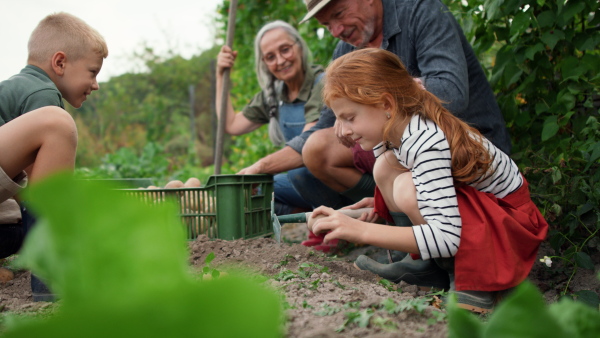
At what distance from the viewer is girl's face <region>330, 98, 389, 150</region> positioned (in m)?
1.87

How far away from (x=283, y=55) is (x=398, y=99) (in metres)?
1.81

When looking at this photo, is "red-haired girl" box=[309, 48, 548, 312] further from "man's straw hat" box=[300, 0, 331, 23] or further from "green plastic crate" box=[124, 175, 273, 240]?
"man's straw hat" box=[300, 0, 331, 23]

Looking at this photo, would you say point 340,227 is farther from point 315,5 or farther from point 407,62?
point 315,5

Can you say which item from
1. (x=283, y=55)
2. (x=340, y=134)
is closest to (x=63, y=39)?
(x=340, y=134)

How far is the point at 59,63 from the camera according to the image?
7.73 ft

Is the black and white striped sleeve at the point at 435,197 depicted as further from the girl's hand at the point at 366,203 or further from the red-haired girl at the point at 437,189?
the girl's hand at the point at 366,203

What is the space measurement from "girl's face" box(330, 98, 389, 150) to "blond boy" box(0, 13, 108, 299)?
3.07 ft

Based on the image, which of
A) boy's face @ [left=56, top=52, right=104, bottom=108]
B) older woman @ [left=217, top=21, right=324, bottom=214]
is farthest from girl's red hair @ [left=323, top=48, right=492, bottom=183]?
older woman @ [left=217, top=21, right=324, bottom=214]

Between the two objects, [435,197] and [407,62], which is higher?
[407,62]

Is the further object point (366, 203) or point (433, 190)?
point (366, 203)

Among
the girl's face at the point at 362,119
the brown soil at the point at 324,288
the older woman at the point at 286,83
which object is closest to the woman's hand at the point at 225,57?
the older woman at the point at 286,83

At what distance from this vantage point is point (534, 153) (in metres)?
2.39

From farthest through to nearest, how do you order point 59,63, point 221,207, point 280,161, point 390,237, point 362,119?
1. point 280,161
2. point 221,207
3. point 59,63
4. point 362,119
5. point 390,237

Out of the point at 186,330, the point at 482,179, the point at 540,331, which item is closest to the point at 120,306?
the point at 186,330
